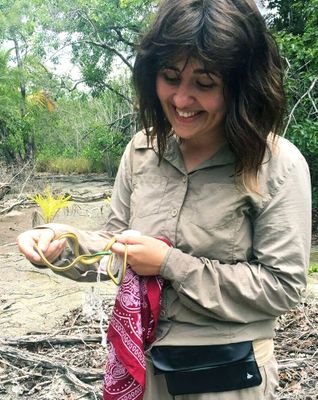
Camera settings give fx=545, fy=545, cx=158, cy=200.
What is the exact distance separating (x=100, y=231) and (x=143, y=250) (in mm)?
245

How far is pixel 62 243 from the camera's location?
1.14 meters

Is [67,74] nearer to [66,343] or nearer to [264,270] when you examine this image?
[66,343]

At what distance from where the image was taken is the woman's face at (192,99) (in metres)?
1.06

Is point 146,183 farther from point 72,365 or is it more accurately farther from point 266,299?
point 72,365

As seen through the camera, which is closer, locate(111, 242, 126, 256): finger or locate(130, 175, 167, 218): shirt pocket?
locate(111, 242, 126, 256): finger

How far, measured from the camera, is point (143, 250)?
1.06 meters

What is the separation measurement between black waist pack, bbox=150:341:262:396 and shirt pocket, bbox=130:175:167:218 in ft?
0.95

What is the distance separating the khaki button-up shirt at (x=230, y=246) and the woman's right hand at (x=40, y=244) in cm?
5

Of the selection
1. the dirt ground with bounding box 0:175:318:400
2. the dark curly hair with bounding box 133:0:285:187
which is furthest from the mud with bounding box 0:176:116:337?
the dark curly hair with bounding box 133:0:285:187

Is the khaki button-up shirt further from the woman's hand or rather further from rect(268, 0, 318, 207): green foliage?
rect(268, 0, 318, 207): green foliage

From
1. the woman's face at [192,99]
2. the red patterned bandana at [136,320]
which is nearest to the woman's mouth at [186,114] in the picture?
the woman's face at [192,99]

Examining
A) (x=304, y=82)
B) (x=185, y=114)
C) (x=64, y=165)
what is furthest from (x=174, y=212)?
(x=64, y=165)

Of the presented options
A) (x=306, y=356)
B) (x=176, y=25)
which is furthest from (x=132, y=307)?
(x=306, y=356)

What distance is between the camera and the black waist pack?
1086mm
